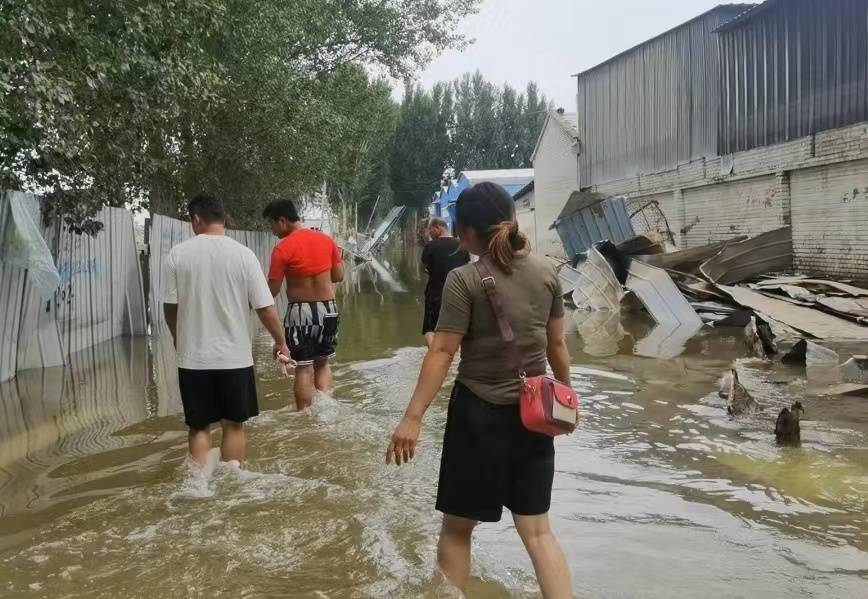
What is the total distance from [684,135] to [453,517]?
19.0m

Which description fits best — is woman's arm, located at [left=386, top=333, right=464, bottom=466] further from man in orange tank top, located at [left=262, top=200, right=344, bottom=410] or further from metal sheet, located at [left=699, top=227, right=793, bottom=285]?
metal sheet, located at [left=699, top=227, right=793, bottom=285]

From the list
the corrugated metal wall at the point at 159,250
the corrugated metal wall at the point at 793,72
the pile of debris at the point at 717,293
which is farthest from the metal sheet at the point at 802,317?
the corrugated metal wall at the point at 159,250

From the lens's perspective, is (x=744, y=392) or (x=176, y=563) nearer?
(x=176, y=563)

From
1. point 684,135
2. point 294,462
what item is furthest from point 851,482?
point 684,135

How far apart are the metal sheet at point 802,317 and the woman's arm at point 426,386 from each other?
812 cm

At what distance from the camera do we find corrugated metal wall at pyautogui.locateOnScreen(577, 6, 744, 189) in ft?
62.8

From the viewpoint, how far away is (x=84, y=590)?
11.0 ft

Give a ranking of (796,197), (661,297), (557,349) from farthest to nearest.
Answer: (796,197) < (661,297) < (557,349)

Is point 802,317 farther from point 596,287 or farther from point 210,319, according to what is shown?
point 210,319

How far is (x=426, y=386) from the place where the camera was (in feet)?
9.36

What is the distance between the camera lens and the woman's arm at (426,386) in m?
2.82

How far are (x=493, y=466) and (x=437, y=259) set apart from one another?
4927mm

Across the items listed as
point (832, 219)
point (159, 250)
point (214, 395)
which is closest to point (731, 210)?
point (832, 219)

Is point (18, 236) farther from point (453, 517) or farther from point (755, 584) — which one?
point (755, 584)
